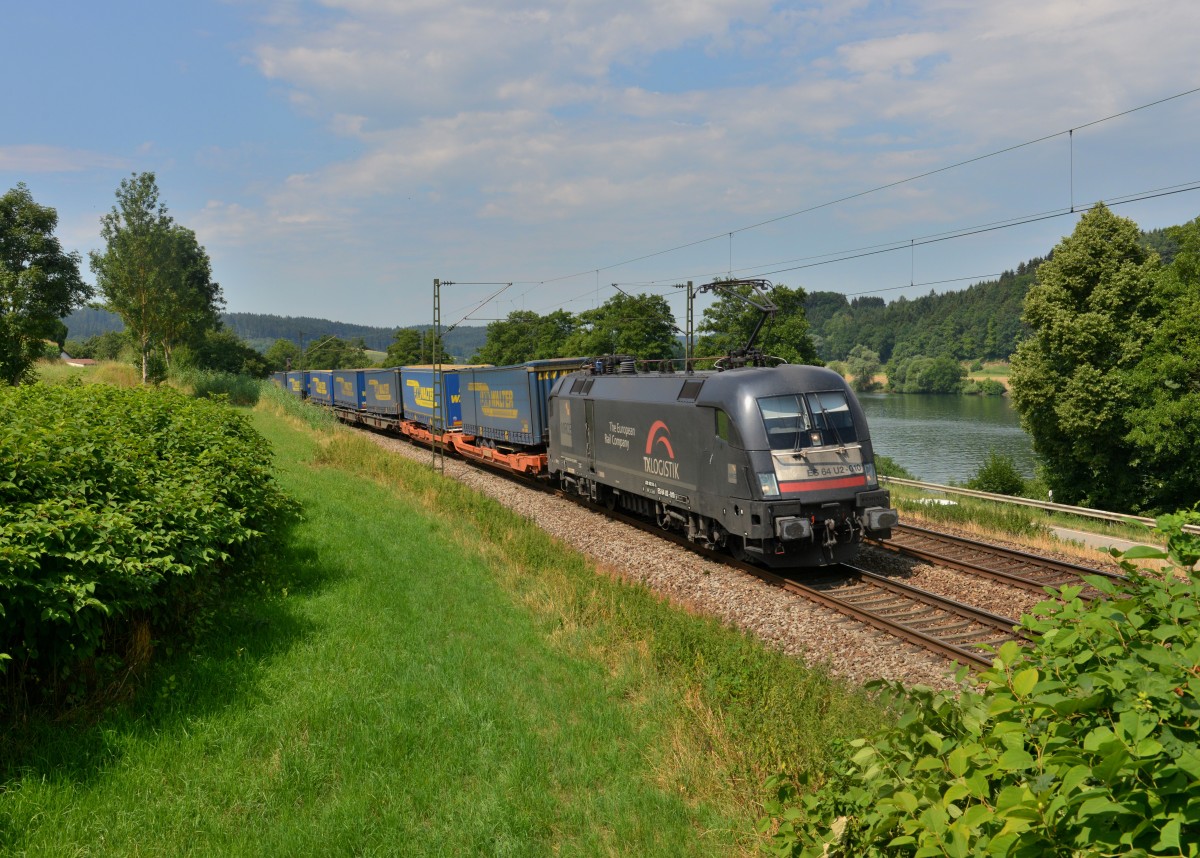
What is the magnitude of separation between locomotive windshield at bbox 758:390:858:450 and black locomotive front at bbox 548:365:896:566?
17mm

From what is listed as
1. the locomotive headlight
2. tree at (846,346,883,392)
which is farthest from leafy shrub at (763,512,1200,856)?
tree at (846,346,883,392)

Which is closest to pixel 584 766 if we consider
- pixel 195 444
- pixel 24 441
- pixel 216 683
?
pixel 216 683

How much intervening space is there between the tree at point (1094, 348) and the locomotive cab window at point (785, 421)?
19395mm

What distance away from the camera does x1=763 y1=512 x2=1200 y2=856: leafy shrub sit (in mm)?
2184

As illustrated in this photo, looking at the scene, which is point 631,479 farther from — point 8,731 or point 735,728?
point 8,731

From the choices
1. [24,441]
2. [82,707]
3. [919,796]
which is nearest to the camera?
[919,796]

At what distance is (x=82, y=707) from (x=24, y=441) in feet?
8.21

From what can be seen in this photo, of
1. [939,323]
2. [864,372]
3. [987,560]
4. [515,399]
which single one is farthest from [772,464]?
[939,323]

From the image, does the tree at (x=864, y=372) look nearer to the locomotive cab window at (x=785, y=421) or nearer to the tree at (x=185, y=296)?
the tree at (x=185, y=296)

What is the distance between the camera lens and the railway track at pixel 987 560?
41.5 ft

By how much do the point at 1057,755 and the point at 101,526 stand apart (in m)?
6.68

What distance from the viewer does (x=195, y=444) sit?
Result: 33.7 ft

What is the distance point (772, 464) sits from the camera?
1246 cm

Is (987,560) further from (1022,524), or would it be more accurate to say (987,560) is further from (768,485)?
(768,485)
